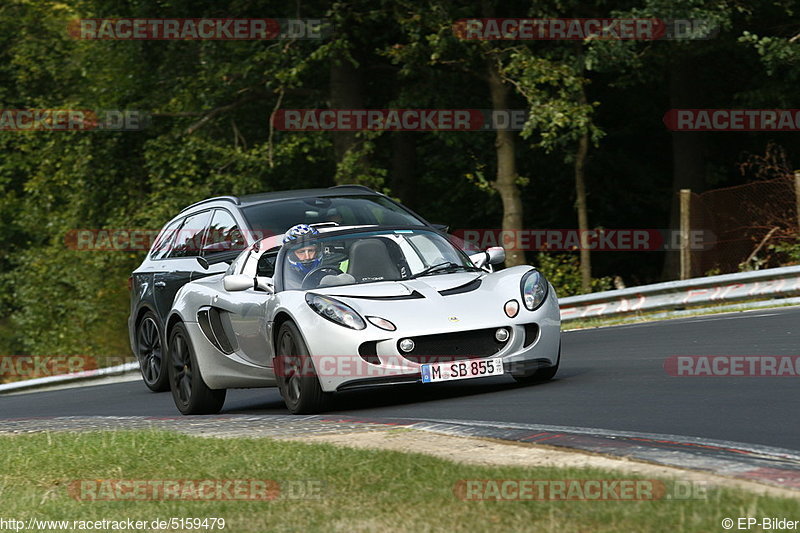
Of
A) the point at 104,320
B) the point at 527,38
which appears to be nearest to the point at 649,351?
the point at 527,38

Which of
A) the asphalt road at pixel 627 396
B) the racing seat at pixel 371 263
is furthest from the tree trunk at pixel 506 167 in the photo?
the racing seat at pixel 371 263

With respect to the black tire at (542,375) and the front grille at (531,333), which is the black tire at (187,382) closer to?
the black tire at (542,375)

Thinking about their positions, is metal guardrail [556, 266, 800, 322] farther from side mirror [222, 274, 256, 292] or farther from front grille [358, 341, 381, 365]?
side mirror [222, 274, 256, 292]

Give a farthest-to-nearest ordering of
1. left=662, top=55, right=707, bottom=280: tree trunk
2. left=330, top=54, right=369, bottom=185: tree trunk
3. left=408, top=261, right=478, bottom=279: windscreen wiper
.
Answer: left=330, top=54, right=369, bottom=185: tree trunk
left=662, top=55, right=707, bottom=280: tree trunk
left=408, top=261, right=478, bottom=279: windscreen wiper

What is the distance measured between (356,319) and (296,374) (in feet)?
2.37

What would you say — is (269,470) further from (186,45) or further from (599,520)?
(186,45)

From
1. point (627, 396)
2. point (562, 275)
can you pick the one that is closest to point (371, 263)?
point (627, 396)

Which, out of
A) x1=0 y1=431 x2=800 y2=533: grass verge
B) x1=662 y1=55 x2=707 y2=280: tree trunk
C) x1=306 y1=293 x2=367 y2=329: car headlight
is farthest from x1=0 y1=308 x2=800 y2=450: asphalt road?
x1=662 y1=55 x2=707 y2=280: tree trunk

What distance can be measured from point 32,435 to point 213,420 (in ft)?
4.69

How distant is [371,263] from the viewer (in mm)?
11141

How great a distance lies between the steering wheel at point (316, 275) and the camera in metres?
10.9

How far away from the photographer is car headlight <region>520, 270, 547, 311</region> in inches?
420

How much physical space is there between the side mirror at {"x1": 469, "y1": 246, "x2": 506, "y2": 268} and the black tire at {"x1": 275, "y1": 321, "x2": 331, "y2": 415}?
79.4 inches

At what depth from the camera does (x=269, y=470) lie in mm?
7664
